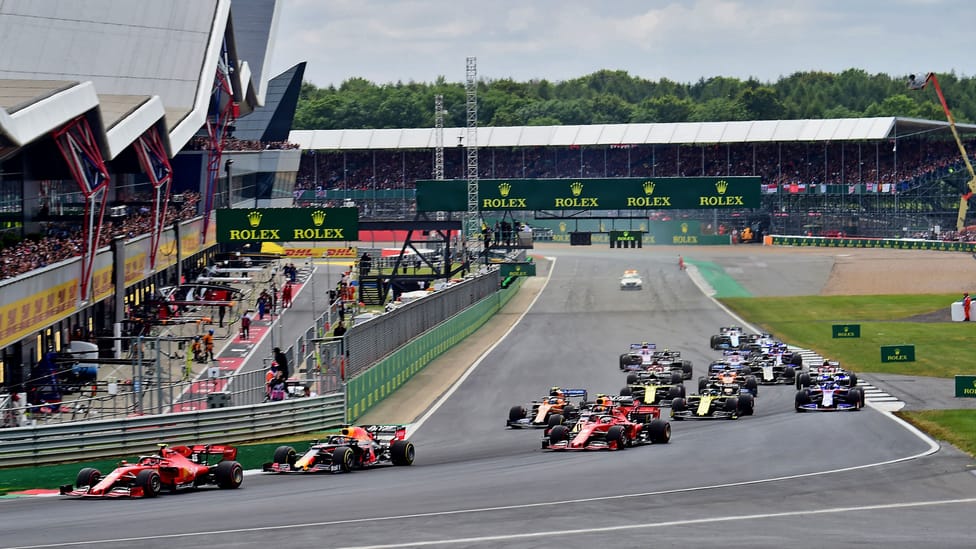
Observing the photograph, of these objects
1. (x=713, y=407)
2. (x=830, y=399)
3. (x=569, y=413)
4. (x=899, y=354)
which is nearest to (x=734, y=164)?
(x=899, y=354)

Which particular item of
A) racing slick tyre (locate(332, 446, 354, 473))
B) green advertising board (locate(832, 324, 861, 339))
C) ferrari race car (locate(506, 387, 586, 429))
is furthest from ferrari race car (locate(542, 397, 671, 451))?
green advertising board (locate(832, 324, 861, 339))

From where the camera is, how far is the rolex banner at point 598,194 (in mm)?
67062

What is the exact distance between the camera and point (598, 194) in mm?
68312

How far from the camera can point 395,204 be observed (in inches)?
5197

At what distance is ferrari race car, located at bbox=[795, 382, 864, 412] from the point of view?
116 ft

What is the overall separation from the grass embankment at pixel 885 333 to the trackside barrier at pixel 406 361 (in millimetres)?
13958

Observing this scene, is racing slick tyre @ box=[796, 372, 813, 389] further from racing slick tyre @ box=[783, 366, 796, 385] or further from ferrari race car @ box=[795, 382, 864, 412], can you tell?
racing slick tyre @ box=[783, 366, 796, 385]

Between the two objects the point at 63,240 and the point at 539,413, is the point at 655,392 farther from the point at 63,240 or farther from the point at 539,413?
the point at 63,240

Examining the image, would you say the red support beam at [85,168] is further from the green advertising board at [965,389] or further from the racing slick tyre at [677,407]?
the green advertising board at [965,389]

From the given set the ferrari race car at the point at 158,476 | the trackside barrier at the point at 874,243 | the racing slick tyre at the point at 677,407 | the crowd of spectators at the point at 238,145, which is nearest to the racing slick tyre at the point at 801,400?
the racing slick tyre at the point at 677,407

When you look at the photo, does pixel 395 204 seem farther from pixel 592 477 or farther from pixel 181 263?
pixel 592 477

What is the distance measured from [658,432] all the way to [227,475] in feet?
33.6

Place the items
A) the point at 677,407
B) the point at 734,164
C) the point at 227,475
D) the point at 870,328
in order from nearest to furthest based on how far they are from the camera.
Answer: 1. the point at 227,475
2. the point at 677,407
3. the point at 870,328
4. the point at 734,164

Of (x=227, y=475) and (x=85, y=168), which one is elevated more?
(x=85, y=168)
